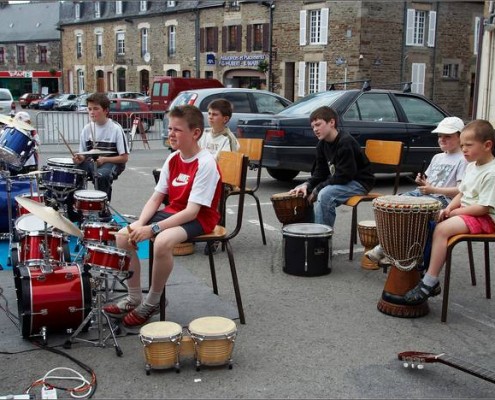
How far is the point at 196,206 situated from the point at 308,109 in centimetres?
642

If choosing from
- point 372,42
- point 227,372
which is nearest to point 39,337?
point 227,372

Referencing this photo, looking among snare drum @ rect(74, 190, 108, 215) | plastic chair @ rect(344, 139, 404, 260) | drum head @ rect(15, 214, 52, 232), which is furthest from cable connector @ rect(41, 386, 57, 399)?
plastic chair @ rect(344, 139, 404, 260)

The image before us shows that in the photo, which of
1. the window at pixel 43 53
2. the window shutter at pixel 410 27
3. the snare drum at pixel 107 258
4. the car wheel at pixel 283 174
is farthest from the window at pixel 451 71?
the window at pixel 43 53

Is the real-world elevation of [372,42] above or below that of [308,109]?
above

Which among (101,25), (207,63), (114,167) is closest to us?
(114,167)

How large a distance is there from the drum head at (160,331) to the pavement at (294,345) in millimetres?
252

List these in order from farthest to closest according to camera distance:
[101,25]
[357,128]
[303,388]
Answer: [101,25]
[357,128]
[303,388]

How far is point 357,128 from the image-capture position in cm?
1033

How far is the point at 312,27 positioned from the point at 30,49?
41.9m

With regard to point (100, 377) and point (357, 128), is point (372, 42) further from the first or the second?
point (100, 377)

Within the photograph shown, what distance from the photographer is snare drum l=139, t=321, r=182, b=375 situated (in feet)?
12.1

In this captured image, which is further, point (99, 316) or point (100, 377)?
point (99, 316)

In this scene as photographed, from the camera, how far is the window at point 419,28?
3050 centimetres

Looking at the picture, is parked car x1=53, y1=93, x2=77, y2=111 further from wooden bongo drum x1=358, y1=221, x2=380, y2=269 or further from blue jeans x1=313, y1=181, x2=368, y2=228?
wooden bongo drum x1=358, y1=221, x2=380, y2=269
